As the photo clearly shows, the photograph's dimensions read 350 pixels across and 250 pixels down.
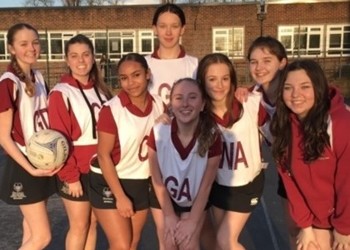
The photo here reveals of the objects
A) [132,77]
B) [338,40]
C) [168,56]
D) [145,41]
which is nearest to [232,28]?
[145,41]

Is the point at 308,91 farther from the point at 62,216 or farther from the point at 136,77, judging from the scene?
the point at 62,216

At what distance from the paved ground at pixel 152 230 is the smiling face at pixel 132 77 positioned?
6.90 feet

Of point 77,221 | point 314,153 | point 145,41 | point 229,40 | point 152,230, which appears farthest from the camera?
point 145,41

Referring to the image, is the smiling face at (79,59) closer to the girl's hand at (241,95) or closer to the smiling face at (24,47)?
the smiling face at (24,47)

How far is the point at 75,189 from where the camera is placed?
3814 mm

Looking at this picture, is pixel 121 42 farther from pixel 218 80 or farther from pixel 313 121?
pixel 313 121

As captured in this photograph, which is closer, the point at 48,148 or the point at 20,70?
the point at 48,148

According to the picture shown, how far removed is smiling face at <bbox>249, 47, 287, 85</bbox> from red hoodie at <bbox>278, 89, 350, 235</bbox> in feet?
1.78

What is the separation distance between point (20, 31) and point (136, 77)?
112 cm

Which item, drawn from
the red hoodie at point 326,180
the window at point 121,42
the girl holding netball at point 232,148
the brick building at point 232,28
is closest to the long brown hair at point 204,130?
the girl holding netball at point 232,148

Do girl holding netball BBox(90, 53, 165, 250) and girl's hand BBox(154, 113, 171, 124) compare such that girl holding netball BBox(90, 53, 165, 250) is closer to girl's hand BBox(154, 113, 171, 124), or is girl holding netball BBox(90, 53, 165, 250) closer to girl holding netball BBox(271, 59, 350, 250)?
girl's hand BBox(154, 113, 171, 124)

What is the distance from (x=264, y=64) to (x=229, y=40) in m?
28.4

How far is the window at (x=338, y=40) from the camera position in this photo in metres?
31.0

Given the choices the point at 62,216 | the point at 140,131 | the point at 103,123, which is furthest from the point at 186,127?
the point at 62,216
